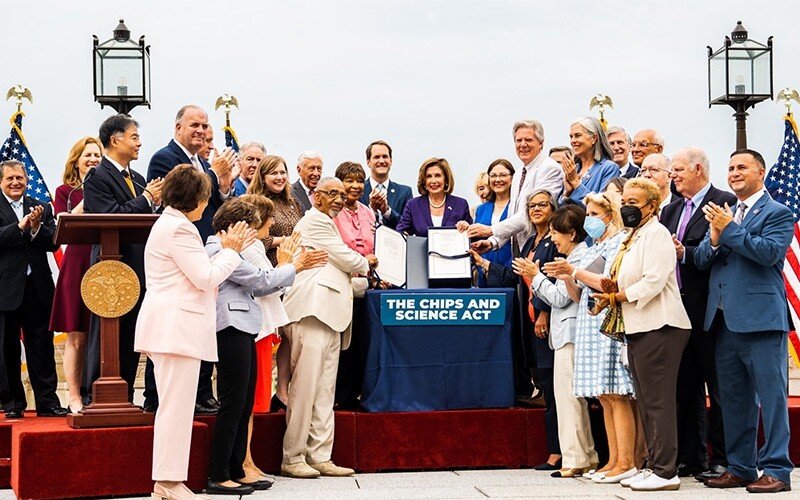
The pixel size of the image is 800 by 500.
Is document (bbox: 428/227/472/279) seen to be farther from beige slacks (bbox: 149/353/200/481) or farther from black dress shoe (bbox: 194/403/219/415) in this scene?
beige slacks (bbox: 149/353/200/481)

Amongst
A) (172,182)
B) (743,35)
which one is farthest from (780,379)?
(743,35)

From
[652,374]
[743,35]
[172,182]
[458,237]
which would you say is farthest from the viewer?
[743,35]

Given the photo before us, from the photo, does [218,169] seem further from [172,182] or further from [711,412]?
[711,412]

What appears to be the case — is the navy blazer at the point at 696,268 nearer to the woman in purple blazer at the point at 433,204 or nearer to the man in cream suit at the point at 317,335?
the woman in purple blazer at the point at 433,204

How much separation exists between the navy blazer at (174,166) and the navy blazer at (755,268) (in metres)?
3.26

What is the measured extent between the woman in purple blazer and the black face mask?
1.86 meters

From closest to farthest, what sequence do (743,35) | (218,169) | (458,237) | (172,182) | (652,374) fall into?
(172,182), (652,374), (218,169), (458,237), (743,35)

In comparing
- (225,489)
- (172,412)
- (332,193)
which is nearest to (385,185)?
(332,193)

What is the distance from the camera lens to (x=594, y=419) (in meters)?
7.84

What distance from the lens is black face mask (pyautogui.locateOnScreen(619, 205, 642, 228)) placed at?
6932mm

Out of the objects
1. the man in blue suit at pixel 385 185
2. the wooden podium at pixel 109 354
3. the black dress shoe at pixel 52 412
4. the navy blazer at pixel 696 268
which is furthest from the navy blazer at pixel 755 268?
the black dress shoe at pixel 52 412

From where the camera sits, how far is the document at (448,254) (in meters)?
8.27

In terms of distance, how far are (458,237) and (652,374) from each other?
203cm

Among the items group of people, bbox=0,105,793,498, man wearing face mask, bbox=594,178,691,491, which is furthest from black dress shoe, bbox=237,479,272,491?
man wearing face mask, bbox=594,178,691,491
